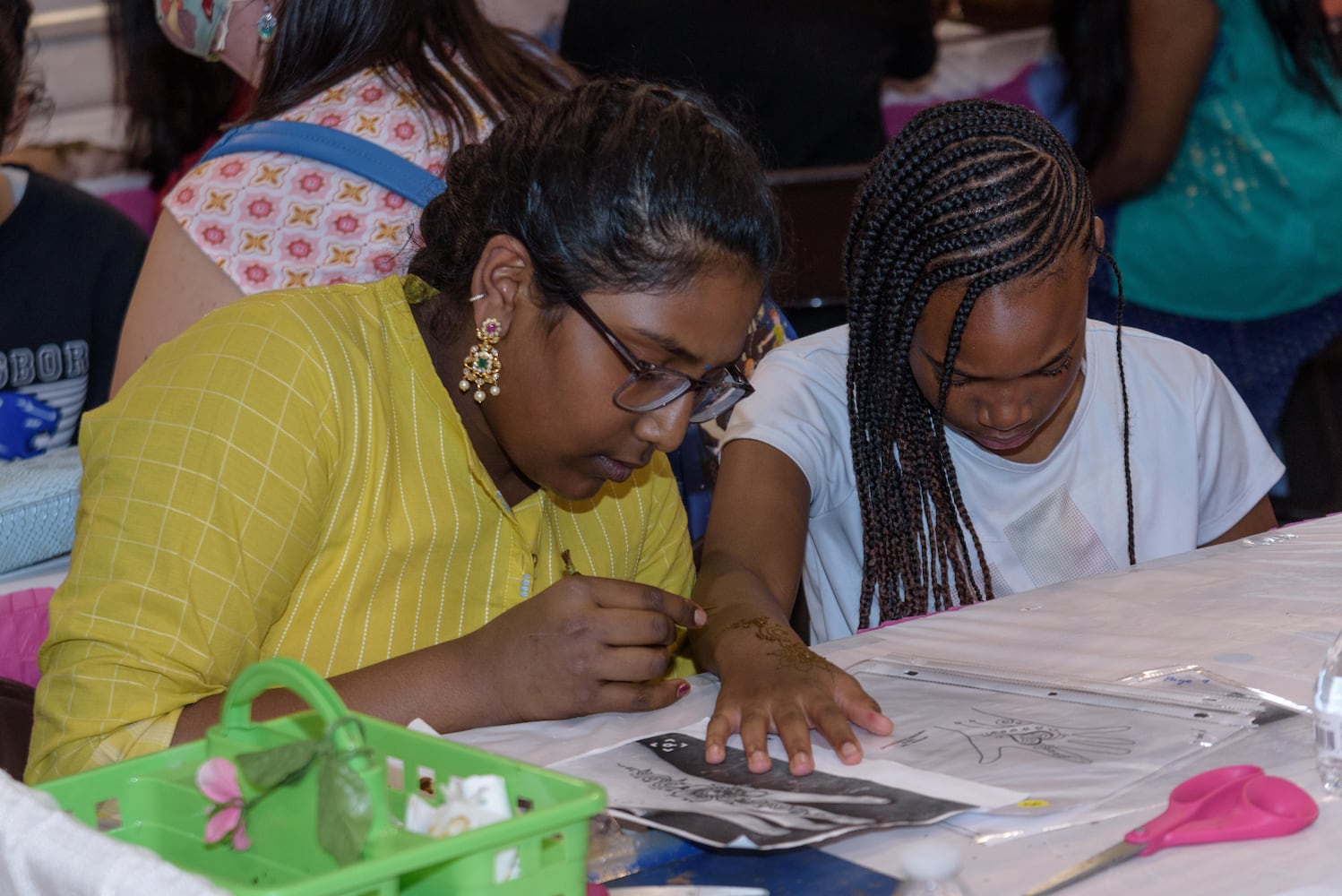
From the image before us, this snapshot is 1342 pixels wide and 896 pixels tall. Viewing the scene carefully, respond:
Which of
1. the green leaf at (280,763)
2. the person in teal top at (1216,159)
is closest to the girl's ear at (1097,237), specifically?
the person in teal top at (1216,159)

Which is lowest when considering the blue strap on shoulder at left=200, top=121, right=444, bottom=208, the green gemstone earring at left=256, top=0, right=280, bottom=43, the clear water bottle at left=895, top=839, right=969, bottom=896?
the clear water bottle at left=895, top=839, right=969, bottom=896

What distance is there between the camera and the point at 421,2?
1.76 m

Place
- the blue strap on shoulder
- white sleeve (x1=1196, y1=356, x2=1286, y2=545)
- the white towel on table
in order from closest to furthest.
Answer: the white towel on table < the blue strap on shoulder < white sleeve (x1=1196, y1=356, x2=1286, y2=545)

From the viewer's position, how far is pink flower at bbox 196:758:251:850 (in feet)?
2.24

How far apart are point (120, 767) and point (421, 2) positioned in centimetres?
125

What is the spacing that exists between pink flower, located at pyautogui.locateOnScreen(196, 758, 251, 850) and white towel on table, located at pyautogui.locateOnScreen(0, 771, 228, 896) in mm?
50

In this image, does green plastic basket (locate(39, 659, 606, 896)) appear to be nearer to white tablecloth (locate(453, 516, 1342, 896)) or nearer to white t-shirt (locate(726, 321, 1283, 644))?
white tablecloth (locate(453, 516, 1342, 896))

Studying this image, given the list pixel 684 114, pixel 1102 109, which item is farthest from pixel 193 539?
pixel 1102 109

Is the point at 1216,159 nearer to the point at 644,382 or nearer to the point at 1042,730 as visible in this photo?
the point at 644,382

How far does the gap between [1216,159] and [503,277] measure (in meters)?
1.75

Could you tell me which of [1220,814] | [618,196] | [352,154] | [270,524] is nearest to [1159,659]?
[1220,814]

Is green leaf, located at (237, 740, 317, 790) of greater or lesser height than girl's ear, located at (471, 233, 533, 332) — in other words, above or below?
below

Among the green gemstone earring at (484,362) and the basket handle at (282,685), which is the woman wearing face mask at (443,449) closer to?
the green gemstone earring at (484,362)

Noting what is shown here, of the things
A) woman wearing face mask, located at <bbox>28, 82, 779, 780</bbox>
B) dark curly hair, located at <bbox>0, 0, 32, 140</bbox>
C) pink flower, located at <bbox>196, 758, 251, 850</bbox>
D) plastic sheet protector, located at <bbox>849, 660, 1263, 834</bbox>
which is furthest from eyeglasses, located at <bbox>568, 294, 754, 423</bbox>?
dark curly hair, located at <bbox>0, 0, 32, 140</bbox>
